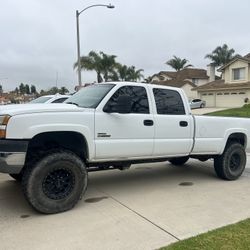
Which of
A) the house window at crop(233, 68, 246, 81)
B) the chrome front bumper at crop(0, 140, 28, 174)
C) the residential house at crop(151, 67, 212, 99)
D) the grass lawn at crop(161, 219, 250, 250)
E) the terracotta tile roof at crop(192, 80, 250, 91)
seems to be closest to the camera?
the grass lawn at crop(161, 219, 250, 250)

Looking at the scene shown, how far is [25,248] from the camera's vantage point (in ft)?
13.1

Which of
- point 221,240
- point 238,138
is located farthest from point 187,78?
point 221,240

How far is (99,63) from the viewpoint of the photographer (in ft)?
130

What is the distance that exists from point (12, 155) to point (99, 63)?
3556cm

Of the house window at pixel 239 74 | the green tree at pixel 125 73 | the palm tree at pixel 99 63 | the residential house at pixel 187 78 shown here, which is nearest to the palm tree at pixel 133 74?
the green tree at pixel 125 73

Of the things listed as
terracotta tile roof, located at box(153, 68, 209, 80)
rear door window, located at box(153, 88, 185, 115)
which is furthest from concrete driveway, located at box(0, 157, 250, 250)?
terracotta tile roof, located at box(153, 68, 209, 80)

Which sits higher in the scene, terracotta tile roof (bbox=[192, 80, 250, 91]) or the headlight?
terracotta tile roof (bbox=[192, 80, 250, 91])

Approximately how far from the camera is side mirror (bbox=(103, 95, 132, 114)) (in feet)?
18.0

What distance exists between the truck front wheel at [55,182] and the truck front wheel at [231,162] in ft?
Result: 10.7

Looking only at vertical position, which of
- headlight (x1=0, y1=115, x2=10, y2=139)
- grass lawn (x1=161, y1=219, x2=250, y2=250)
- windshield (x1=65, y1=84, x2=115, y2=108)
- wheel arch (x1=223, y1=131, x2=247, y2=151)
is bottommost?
grass lawn (x1=161, y1=219, x2=250, y2=250)

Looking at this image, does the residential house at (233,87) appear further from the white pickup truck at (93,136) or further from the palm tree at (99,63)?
the white pickup truck at (93,136)

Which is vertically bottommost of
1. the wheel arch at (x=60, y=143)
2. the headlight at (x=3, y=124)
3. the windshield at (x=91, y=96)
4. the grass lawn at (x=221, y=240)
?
the grass lawn at (x=221, y=240)

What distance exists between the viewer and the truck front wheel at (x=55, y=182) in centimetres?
492

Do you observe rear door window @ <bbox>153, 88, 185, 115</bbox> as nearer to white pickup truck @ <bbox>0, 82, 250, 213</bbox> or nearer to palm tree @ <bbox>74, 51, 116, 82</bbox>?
white pickup truck @ <bbox>0, 82, 250, 213</bbox>
